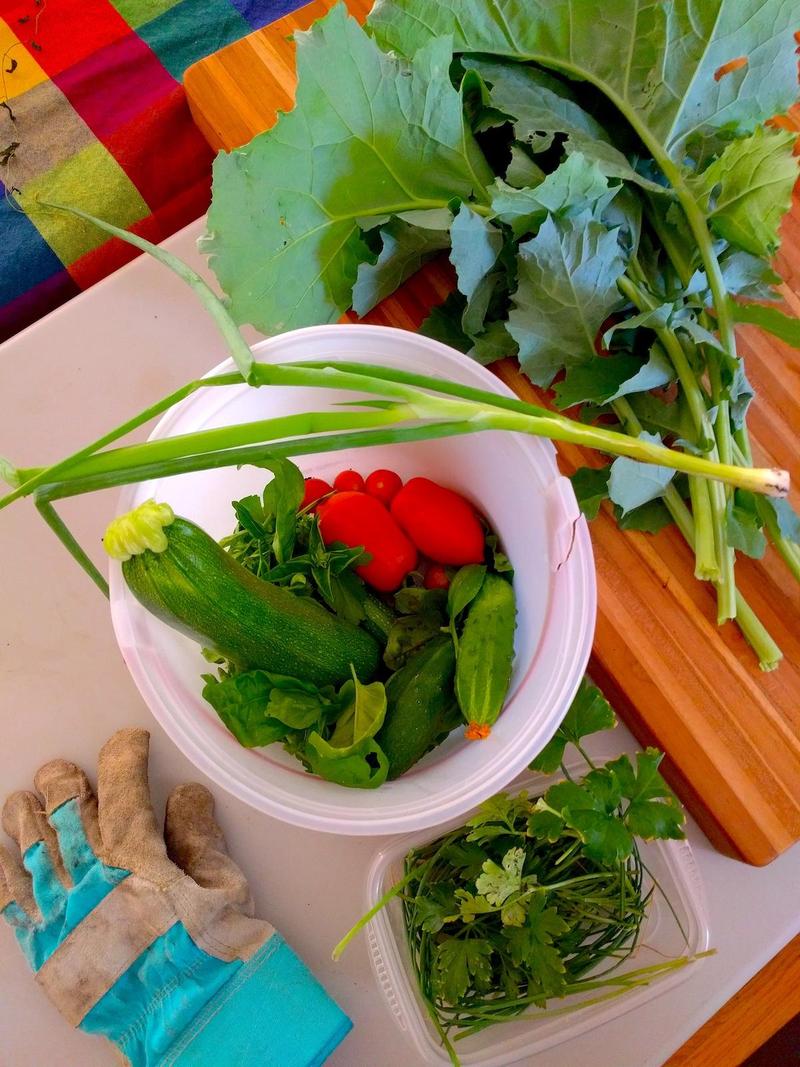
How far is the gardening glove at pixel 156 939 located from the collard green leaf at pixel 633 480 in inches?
18.3

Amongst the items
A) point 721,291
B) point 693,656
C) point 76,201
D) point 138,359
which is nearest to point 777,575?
point 693,656

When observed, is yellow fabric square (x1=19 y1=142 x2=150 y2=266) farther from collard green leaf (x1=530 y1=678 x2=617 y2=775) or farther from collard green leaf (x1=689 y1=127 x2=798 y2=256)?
collard green leaf (x1=530 y1=678 x2=617 y2=775)

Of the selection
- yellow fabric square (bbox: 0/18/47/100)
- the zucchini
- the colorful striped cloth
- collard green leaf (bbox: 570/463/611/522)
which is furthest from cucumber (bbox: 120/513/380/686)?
yellow fabric square (bbox: 0/18/47/100)

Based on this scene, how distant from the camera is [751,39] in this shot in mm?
597

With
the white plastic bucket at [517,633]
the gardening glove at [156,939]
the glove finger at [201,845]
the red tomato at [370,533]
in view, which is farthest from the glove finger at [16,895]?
the red tomato at [370,533]

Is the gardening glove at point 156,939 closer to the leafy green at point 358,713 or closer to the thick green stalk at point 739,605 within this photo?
the leafy green at point 358,713

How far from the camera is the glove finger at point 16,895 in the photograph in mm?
757

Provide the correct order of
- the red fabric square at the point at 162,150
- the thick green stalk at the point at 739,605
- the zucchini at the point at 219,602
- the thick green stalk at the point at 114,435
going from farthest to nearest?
the red fabric square at the point at 162,150, the thick green stalk at the point at 739,605, the zucchini at the point at 219,602, the thick green stalk at the point at 114,435

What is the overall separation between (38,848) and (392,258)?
2.05 ft

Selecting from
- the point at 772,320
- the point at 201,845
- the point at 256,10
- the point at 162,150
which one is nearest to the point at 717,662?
the point at 772,320

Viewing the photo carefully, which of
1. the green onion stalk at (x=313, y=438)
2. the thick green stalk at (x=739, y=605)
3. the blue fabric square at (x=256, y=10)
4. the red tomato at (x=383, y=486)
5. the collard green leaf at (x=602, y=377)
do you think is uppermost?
the blue fabric square at (x=256, y=10)

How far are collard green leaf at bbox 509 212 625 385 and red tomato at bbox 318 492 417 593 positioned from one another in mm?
165

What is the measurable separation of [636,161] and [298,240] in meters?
0.27

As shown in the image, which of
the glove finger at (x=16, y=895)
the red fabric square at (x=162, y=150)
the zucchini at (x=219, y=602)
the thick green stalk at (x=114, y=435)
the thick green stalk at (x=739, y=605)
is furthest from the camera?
the red fabric square at (x=162, y=150)
